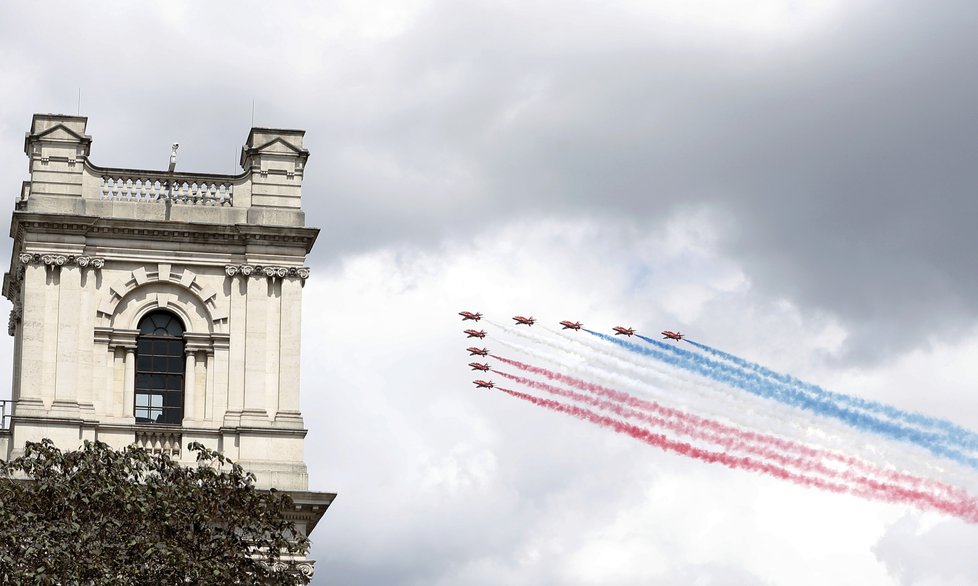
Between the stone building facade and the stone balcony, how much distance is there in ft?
0.15

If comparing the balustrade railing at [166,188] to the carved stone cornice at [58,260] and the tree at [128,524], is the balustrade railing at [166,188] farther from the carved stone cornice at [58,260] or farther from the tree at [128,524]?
the tree at [128,524]

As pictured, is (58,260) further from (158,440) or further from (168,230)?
(158,440)

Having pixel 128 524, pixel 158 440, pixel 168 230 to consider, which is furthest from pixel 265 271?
pixel 128 524

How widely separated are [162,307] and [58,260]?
3.50 meters

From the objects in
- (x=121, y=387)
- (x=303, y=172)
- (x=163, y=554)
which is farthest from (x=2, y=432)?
(x=163, y=554)

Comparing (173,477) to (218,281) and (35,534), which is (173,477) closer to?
(35,534)

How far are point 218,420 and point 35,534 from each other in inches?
695

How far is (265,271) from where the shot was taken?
6912 centimetres

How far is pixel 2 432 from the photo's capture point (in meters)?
66.4

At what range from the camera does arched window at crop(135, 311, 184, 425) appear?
68062 millimetres

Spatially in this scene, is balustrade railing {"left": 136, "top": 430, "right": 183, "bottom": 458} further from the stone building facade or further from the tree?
the tree

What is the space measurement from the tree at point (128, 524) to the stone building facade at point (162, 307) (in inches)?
470

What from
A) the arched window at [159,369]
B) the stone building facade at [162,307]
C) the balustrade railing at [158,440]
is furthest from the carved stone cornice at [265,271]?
the balustrade railing at [158,440]

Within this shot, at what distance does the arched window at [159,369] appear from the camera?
68.1 metres
